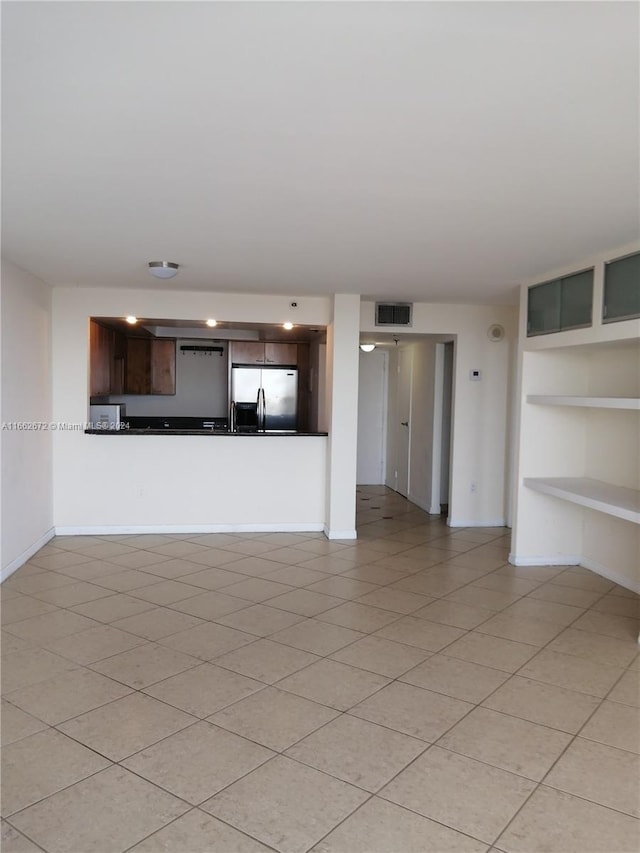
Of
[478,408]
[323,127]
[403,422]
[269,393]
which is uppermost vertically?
[323,127]

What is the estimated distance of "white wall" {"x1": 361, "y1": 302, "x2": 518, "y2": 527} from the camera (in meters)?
6.41

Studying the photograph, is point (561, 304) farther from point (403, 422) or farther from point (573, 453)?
point (403, 422)

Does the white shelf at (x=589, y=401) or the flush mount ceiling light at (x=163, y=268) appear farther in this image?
the flush mount ceiling light at (x=163, y=268)

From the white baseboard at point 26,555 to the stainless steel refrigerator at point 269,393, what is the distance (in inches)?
119

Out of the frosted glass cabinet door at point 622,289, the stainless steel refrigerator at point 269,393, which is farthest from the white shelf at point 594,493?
the stainless steel refrigerator at point 269,393

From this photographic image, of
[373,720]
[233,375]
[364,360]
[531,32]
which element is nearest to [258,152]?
[531,32]

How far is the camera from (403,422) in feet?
28.5

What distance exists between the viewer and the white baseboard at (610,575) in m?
4.54

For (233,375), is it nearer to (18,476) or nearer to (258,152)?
(18,476)

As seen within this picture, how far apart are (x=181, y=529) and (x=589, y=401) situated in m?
3.98

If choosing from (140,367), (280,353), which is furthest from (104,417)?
(280,353)

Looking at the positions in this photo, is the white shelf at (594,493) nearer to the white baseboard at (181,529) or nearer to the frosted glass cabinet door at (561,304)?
the frosted glass cabinet door at (561,304)

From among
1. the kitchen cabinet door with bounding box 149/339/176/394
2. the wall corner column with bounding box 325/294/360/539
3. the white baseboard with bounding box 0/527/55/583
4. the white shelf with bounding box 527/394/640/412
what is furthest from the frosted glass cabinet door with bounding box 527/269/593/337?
the kitchen cabinet door with bounding box 149/339/176/394

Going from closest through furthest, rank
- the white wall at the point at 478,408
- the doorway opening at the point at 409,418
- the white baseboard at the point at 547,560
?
1. the white baseboard at the point at 547,560
2. the white wall at the point at 478,408
3. the doorway opening at the point at 409,418
